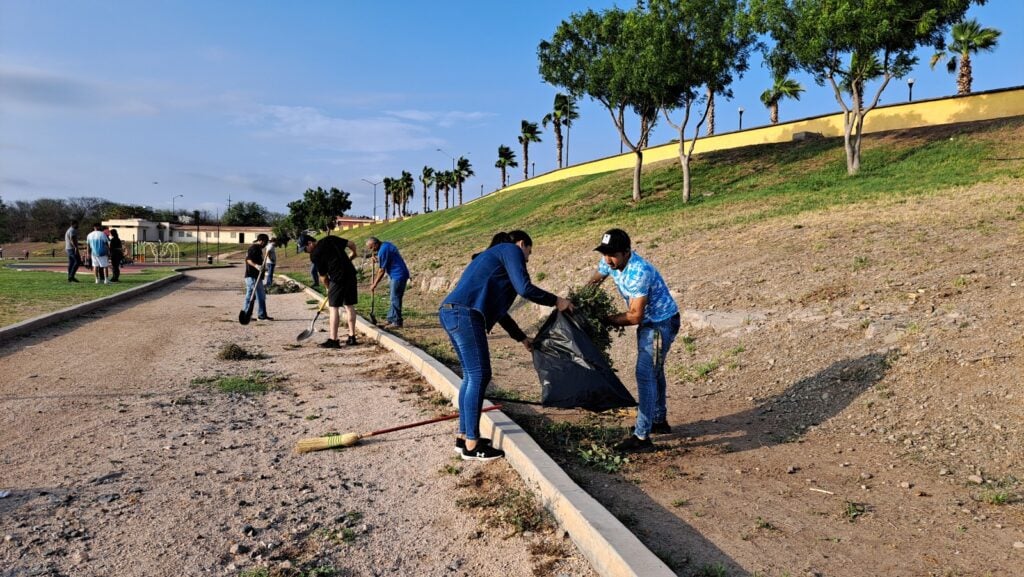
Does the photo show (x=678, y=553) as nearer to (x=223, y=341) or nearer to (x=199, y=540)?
(x=199, y=540)

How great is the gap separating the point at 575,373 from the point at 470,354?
0.88 m

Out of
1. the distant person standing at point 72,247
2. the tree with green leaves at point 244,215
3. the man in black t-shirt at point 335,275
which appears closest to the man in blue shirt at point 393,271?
the man in black t-shirt at point 335,275

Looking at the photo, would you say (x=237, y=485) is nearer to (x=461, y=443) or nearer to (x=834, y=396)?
(x=461, y=443)

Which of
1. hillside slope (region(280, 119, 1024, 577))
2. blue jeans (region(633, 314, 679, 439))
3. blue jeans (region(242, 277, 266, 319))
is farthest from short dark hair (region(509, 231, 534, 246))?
blue jeans (region(242, 277, 266, 319))

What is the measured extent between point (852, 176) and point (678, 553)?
74.1ft

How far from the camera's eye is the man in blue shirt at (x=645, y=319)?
4.97m

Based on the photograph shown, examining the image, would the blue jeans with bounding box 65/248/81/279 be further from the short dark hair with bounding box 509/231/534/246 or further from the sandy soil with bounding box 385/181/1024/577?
the short dark hair with bounding box 509/231/534/246

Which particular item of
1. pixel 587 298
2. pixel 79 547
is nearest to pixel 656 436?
pixel 587 298

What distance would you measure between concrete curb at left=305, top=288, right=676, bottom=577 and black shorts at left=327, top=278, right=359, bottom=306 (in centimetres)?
475

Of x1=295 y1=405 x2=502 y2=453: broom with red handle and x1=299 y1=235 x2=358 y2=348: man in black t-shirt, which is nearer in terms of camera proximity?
x1=295 y1=405 x2=502 y2=453: broom with red handle

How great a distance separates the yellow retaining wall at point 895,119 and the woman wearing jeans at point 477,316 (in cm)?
3129

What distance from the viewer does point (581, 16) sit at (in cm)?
2853

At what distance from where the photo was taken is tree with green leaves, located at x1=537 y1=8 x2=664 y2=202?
25750 mm

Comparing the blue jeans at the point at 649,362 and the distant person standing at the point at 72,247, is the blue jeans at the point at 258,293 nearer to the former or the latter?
the distant person standing at the point at 72,247
